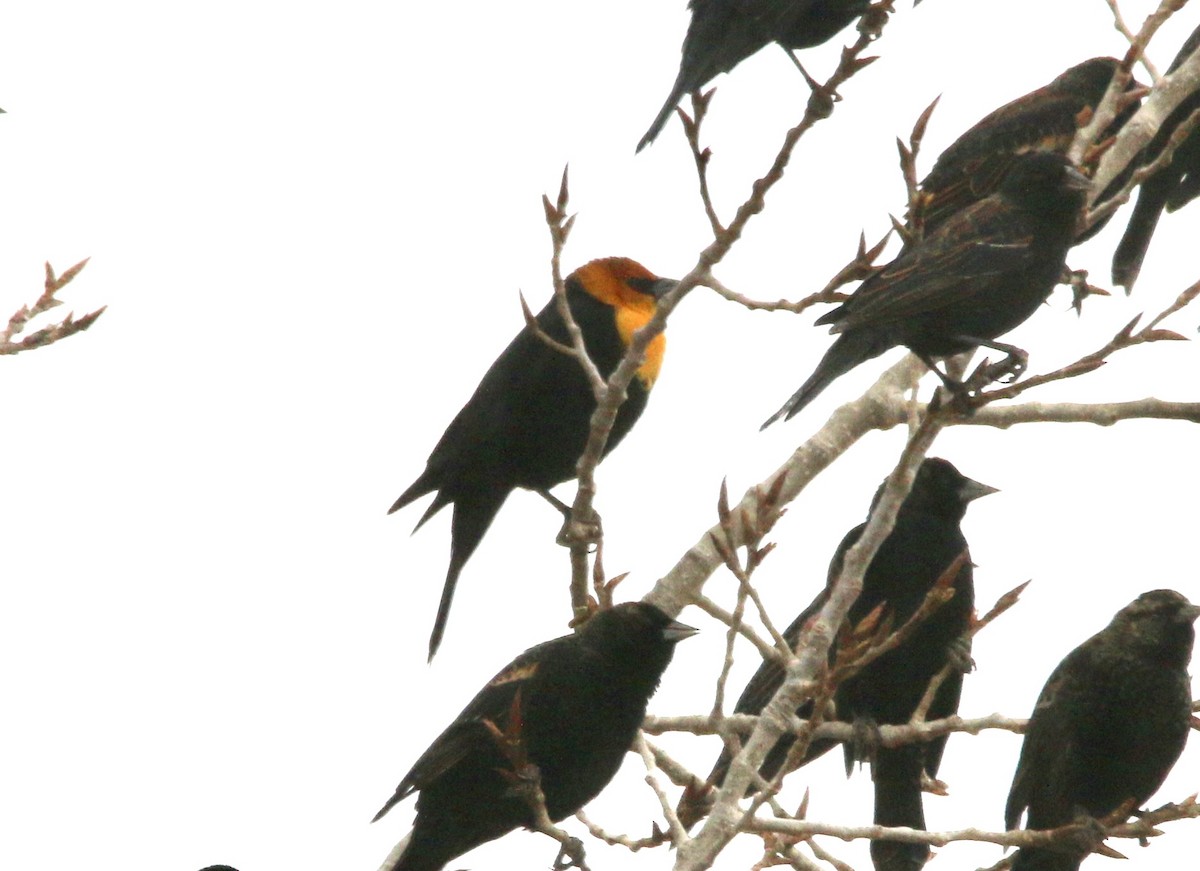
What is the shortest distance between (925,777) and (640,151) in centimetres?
238

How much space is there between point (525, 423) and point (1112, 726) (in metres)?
2.51

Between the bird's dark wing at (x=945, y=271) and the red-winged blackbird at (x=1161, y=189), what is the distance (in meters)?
1.76

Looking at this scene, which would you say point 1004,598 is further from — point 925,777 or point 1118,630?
point 925,777

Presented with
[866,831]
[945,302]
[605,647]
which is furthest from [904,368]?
[866,831]

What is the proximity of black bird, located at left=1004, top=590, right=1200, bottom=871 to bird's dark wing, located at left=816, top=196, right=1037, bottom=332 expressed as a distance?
1.18 metres

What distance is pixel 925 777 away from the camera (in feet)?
18.9

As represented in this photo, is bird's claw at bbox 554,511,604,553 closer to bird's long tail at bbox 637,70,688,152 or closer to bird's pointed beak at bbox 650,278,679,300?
bird's long tail at bbox 637,70,688,152

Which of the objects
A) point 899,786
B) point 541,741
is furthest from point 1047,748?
point 541,741

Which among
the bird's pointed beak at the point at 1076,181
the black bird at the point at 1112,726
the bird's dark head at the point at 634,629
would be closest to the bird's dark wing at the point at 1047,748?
the black bird at the point at 1112,726

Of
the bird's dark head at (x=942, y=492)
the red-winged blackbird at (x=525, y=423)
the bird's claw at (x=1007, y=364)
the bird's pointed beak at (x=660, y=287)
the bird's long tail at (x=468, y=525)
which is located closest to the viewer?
the bird's claw at (x=1007, y=364)

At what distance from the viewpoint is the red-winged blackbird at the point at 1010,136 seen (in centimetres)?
684

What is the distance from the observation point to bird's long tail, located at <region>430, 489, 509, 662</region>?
679cm

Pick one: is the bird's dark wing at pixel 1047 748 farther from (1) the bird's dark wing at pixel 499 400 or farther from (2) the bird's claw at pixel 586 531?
(1) the bird's dark wing at pixel 499 400

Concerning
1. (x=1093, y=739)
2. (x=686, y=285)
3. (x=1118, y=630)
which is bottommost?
(x=1093, y=739)
